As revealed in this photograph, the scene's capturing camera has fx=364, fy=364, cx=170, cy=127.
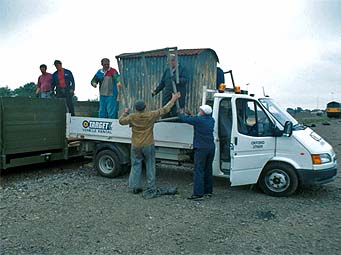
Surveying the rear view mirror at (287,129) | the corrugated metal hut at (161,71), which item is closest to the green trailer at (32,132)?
the corrugated metal hut at (161,71)

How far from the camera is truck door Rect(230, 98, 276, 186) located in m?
6.83

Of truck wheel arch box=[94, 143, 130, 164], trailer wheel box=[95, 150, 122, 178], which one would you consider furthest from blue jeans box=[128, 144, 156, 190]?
trailer wheel box=[95, 150, 122, 178]

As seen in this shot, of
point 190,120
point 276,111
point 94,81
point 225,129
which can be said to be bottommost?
point 225,129

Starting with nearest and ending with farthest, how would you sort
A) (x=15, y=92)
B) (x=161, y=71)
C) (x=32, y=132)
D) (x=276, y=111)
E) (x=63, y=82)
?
(x=276, y=111), (x=32, y=132), (x=161, y=71), (x=63, y=82), (x=15, y=92)

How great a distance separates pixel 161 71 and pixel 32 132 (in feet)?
11.1

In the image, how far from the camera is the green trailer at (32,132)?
802 centimetres

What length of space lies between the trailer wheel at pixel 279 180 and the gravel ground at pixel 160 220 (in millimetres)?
189

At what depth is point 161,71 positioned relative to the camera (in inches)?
353

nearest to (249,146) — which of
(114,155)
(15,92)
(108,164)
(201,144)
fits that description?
(201,144)

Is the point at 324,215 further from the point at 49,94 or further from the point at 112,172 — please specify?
the point at 49,94

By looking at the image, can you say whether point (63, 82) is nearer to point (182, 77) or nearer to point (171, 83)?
point (171, 83)

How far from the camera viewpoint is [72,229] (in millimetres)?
5066

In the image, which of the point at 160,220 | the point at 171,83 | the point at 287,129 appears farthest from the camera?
the point at 171,83

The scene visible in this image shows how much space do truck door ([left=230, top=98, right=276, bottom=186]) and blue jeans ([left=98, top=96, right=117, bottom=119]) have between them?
3.32 m
